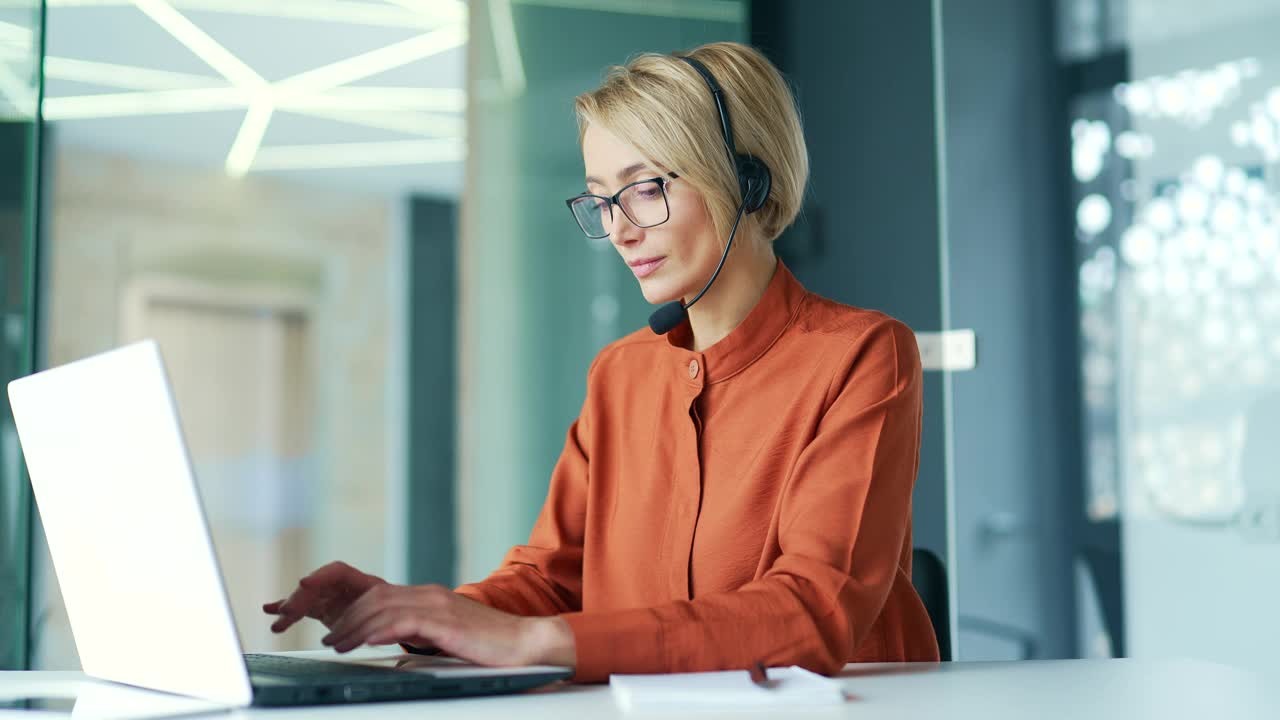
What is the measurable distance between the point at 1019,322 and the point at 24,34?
243 centimetres

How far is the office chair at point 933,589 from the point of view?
1.62 meters

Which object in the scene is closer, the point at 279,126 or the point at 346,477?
the point at 279,126

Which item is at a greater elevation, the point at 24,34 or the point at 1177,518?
the point at 24,34

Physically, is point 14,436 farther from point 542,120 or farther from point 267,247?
point 267,247

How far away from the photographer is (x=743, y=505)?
52.3 inches

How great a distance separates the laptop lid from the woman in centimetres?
18

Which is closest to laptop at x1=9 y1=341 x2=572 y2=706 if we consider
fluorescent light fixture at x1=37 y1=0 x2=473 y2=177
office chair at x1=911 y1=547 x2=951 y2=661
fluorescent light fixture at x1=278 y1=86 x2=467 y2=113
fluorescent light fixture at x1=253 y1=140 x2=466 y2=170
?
office chair at x1=911 y1=547 x2=951 y2=661

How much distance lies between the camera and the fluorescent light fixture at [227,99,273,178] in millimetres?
3891

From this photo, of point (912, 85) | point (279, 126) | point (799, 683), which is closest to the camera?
point (799, 683)

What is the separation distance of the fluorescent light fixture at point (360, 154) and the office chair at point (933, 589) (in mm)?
4401

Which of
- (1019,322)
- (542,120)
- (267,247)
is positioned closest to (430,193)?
(267,247)

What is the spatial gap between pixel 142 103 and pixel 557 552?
7.43 feet

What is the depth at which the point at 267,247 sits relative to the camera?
668cm

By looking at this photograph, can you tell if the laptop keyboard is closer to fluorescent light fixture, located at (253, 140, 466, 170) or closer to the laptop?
the laptop
